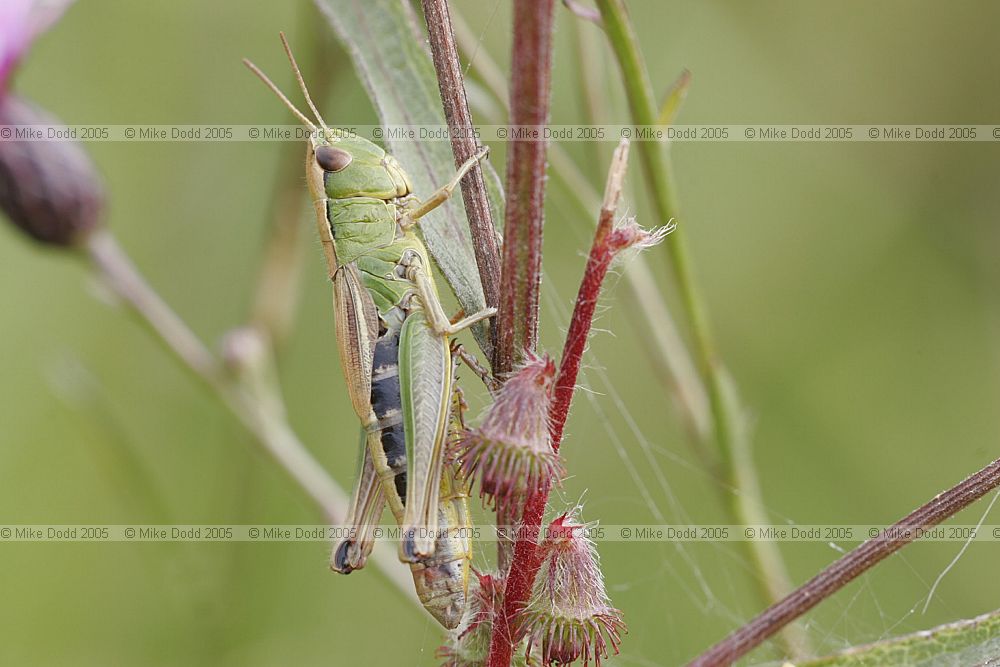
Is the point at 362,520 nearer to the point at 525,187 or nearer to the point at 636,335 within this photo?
the point at 525,187

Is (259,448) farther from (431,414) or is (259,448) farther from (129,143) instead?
(129,143)

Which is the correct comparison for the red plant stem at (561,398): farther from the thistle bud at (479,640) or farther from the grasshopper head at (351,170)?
the grasshopper head at (351,170)

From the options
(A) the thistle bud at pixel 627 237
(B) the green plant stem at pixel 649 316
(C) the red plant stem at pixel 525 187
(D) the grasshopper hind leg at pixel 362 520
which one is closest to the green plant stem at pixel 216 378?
(D) the grasshopper hind leg at pixel 362 520

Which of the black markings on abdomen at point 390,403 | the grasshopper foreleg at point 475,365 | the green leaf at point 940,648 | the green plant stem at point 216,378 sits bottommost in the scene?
the green plant stem at point 216,378

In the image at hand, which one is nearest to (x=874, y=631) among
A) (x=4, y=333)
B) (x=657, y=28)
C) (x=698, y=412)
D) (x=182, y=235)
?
(x=698, y=412)

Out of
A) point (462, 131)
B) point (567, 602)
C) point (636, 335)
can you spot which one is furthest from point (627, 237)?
point (636, 335)

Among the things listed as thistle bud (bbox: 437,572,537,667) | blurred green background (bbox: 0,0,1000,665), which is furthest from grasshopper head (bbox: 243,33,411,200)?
blurred green background (bbox: 0,0,1000,665)

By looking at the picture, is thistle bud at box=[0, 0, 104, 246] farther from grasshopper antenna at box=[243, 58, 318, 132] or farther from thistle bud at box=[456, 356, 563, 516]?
thistle bud at box=[456, 356, 563, 516]
